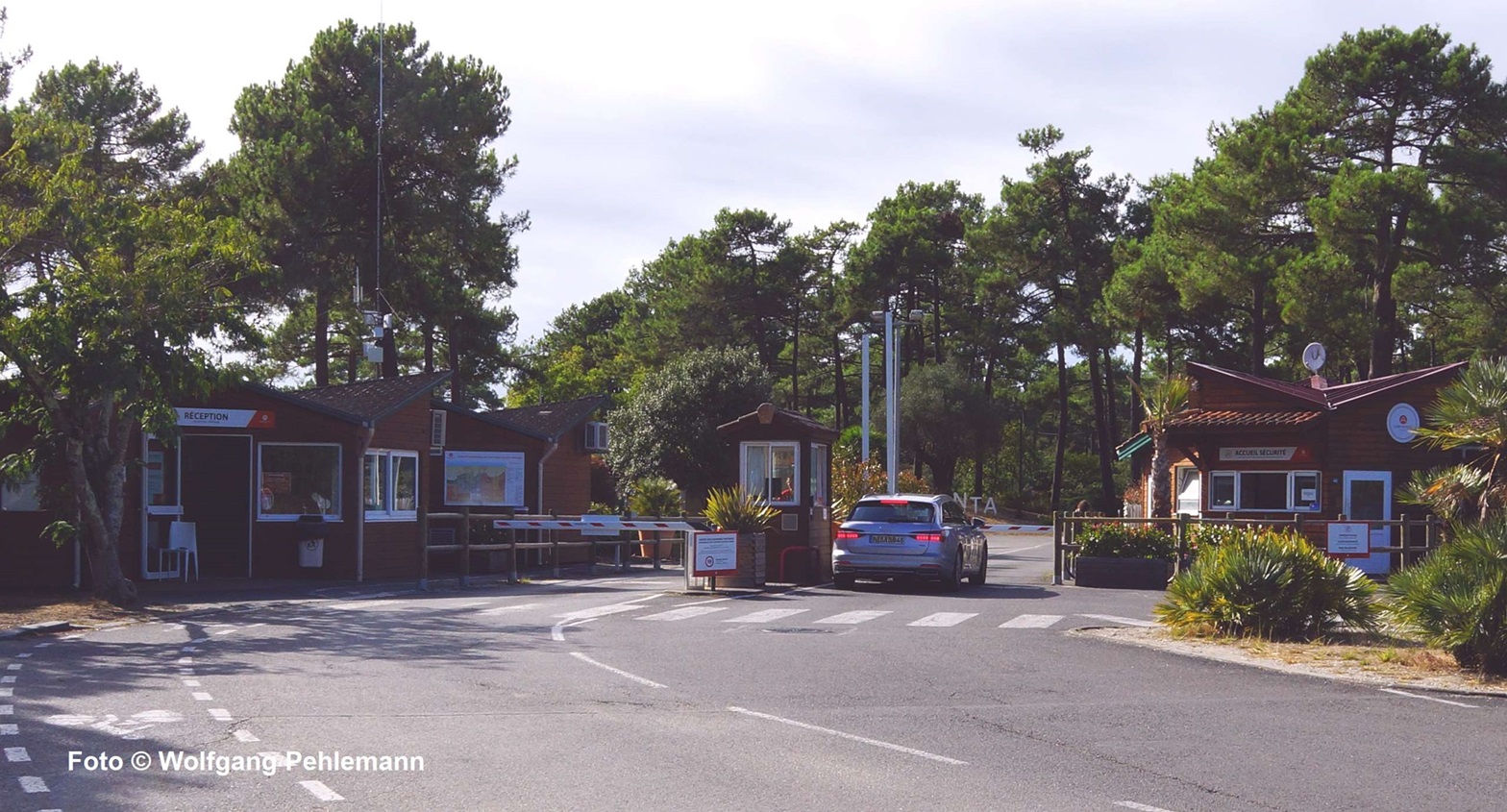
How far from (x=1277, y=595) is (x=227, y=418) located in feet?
57.1

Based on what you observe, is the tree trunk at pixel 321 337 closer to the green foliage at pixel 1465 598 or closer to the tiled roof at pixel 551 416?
the tiled roof at pixel 551 416

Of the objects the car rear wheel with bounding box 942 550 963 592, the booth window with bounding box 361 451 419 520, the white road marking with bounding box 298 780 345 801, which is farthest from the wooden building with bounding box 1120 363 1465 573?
the white road marking with bounding box 298 780 345 801

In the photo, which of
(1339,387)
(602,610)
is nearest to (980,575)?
(602,610)

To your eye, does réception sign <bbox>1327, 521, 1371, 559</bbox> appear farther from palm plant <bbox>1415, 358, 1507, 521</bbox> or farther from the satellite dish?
the satellite dish

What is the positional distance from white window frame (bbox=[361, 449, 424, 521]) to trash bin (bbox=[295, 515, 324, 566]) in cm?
86

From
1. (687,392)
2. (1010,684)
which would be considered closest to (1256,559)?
(1010,684)

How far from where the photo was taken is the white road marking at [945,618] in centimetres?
1781

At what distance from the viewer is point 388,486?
1062 inches

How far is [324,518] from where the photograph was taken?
2569cm

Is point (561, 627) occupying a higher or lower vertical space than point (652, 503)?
lower

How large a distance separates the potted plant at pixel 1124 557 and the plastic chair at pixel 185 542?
15.3 meters

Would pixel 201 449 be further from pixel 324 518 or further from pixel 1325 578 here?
pixel 1325 578

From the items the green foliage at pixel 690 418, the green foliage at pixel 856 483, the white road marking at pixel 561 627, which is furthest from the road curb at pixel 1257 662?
the green foliage at pixel 690 418

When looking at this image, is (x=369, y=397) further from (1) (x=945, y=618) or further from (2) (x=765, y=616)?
(1) (x=945, y=618)
